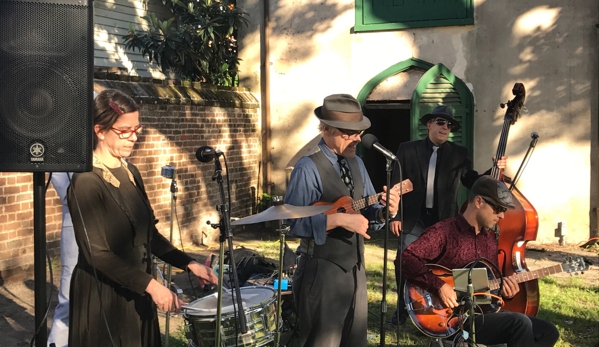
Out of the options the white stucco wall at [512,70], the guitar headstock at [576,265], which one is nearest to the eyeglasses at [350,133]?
the guitar headstock at [576,265]

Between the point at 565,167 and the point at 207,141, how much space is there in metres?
5.51

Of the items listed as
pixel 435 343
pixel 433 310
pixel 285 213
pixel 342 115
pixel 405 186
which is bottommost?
pixel 435 343

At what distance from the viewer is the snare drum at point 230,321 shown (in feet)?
12.9

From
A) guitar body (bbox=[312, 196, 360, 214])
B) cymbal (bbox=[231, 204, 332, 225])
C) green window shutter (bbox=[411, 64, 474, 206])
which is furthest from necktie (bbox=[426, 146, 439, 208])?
green window shutter (bbox=[411, 64, 474, 206])

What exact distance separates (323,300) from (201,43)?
9563mm

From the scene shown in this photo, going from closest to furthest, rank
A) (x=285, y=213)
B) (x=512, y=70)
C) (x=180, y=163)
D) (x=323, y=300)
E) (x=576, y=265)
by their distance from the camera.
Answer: (x=285, y=213)
(x=323, y=300)
(x=576, y=265)
(x=180, y=163)
(x=512, y=70)

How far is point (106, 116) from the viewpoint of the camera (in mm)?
3172

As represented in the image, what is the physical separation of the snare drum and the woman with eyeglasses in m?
A: 0.67

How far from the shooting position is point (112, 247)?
308cm

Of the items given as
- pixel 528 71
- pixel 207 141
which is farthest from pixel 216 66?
pixel 528 71

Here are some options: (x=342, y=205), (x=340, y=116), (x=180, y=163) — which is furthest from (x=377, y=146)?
(x=180, y=163)

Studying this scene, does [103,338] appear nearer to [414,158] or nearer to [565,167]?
[414,158]

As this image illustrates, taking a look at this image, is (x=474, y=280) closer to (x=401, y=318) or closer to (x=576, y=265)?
(x=576, y=265)

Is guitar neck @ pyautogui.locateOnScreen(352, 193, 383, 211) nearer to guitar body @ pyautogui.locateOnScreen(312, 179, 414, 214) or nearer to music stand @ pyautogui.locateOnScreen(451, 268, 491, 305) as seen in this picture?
guitar body @ pyautogui.locateOnScreen(312, 179, 414, 214)
